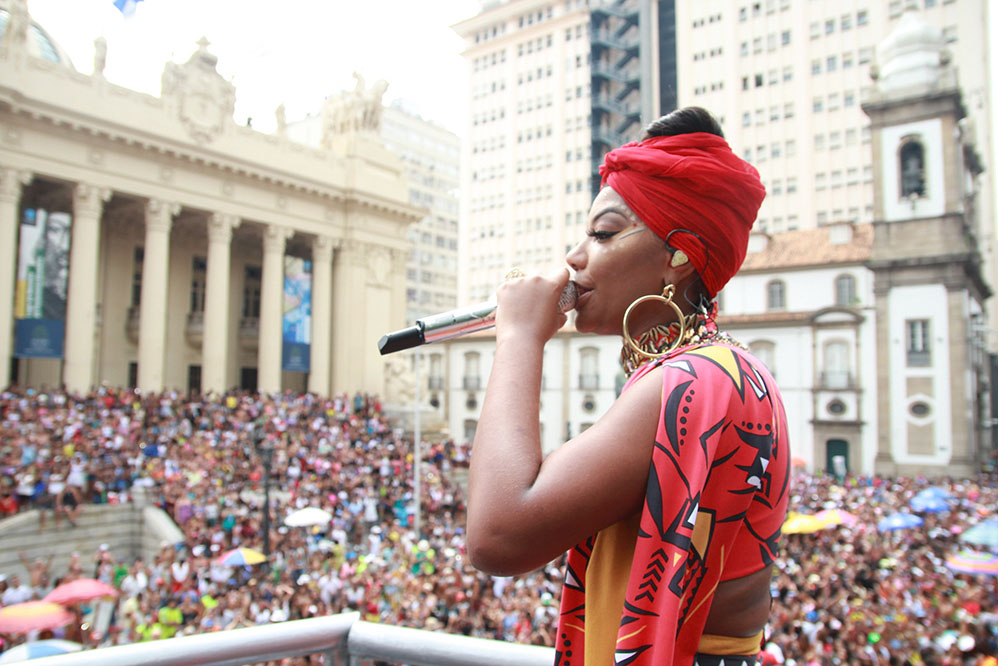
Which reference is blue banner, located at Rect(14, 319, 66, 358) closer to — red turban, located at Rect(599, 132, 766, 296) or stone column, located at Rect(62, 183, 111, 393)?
stone column, located at Rect(62, 183, 111, 393)

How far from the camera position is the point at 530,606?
9875 mm

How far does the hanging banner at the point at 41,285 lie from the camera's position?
2430 centimetres

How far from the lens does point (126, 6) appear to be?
695cm

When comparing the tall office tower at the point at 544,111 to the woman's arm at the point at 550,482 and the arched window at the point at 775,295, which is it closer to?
the arched window at the point at 775,295

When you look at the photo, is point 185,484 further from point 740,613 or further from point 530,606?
point 740,613

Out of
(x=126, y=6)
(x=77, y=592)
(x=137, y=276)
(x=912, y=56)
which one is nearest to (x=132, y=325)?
(x=137, y=276)

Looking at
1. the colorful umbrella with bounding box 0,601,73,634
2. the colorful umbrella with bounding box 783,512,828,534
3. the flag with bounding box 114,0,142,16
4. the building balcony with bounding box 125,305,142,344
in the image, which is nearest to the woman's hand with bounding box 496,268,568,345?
the flag with bounding box 114,0,142,16

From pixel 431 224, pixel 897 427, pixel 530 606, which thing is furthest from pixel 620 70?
pixel 530 606

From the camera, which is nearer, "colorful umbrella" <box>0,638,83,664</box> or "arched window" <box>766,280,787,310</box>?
"colorful umbrella" <box>0,638,83,664</box>

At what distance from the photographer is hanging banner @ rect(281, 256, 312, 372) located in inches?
Result: 1300

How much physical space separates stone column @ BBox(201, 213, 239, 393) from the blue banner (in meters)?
5.63

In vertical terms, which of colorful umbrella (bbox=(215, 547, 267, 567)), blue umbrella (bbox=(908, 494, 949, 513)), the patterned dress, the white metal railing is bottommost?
colorful umbrella (bbox=(215, 547, 267, 567))

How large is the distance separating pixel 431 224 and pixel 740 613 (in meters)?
79.7

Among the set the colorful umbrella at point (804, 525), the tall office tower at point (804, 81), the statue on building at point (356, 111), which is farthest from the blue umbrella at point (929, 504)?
the tall office tower at point (804, 81)
